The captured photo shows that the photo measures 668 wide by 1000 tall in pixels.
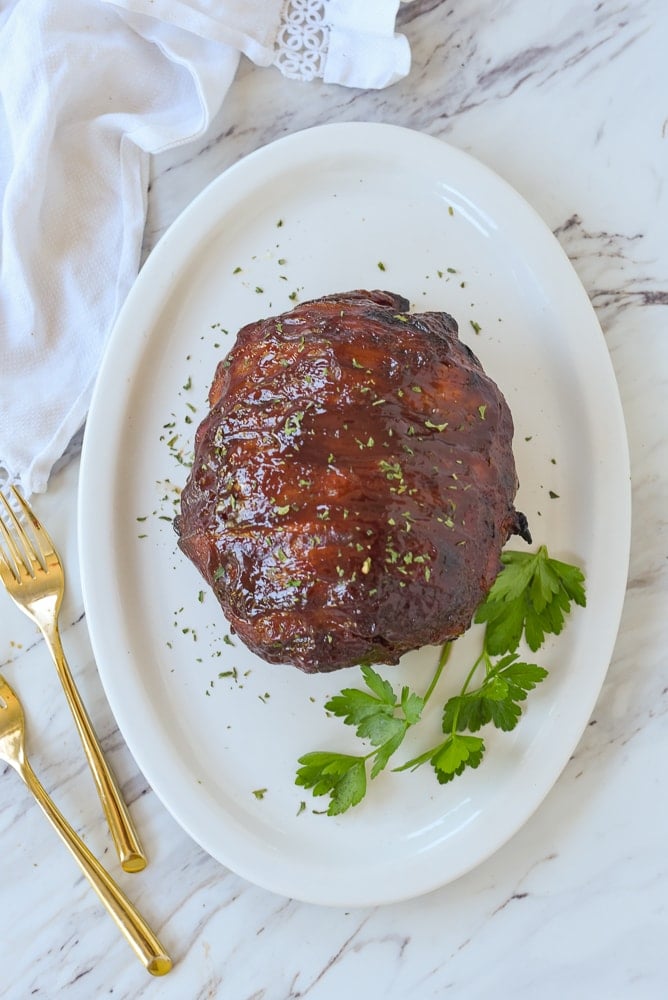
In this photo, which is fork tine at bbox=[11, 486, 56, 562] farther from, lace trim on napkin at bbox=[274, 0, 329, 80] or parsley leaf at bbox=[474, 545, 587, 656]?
lace trim on napkin at bbox=[274, 0, 329, 80]

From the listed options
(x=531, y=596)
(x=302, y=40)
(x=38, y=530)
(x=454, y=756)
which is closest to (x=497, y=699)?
(x=454, y=756)

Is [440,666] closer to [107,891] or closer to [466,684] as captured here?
[466,684]

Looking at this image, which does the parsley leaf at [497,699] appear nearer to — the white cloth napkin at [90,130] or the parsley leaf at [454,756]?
the parsley leaf at [454,756]

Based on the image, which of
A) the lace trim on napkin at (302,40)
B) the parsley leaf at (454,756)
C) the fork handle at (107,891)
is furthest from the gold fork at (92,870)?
the lace trim on napkin at (302,40)

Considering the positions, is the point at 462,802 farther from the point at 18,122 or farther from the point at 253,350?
the point at 18,122

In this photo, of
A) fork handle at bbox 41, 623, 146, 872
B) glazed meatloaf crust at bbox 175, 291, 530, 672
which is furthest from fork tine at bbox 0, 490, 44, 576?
glazed meatloaf crust at bbox 175, 291, 530, 672
